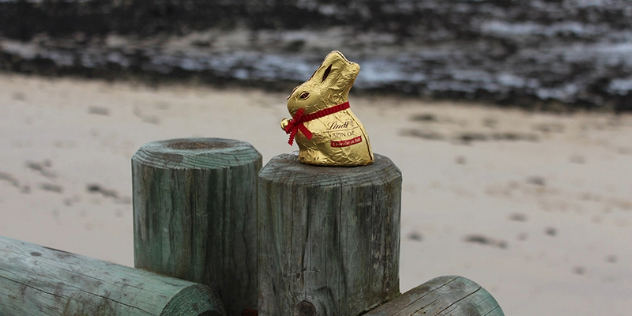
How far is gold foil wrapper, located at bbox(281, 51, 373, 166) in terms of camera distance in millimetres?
2295

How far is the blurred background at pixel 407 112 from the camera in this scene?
5.25m

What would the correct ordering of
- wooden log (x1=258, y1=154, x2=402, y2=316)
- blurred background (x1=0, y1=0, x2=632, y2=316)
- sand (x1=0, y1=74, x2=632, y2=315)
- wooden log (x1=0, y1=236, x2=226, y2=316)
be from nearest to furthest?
1. wooden log (x1=258, y1=154, x2=402, y2=316)
2. wooden log (x1=0, y1=236, x2=226, y2=316)
3. sand (x1=0, y1=74, x2=632, y2=315)
4. blurred background (x1=0, y1=0, x2=632, y2=316)

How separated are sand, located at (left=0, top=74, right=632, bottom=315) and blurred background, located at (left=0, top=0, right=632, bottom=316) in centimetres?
2

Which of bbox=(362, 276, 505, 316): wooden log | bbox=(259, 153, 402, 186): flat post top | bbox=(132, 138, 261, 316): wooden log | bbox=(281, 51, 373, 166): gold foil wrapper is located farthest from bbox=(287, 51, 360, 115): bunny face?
bbox=(362, 276, 505, 316): wooden log

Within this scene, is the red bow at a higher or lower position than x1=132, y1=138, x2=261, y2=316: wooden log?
higher

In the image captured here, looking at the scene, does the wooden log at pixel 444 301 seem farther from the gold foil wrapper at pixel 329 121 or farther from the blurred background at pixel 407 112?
the blurred background at pixel 407 112

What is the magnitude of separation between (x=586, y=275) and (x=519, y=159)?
278cm

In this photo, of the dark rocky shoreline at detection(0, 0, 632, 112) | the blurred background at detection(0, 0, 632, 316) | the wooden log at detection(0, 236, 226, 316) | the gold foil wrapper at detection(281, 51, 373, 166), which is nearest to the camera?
the wooden log at detection(0, 236, 226, 316)

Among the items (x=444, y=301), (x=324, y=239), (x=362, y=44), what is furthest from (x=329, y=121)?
(x=362, y=44)

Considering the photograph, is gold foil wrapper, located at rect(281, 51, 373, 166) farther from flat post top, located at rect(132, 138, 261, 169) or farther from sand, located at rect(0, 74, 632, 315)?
sand, located at rect(0, 74, 632, 315)

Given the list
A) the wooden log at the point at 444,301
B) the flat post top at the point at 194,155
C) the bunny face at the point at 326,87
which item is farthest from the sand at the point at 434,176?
the bunny face at the point at 326,87

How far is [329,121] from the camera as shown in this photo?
93.8 inches

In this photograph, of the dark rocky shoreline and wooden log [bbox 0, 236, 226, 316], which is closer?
wooden log [bbox 0, 236, 226, 316]

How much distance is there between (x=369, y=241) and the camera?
2113 millimetres
